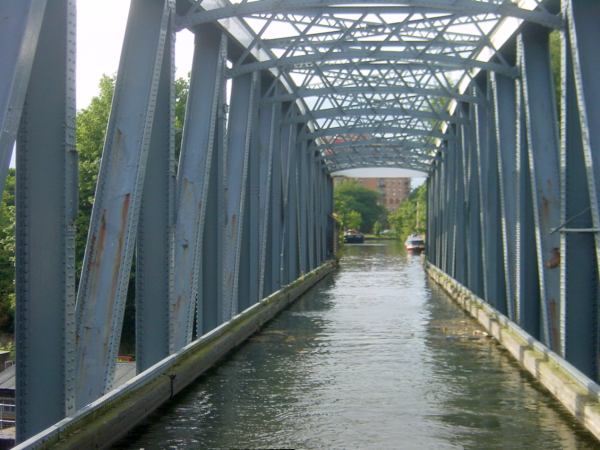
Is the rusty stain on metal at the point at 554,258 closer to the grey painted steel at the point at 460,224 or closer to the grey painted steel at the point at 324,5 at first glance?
the grey painted steel at the point at 324,5

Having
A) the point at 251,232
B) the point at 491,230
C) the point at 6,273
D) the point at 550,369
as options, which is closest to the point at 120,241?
the point at 550,369

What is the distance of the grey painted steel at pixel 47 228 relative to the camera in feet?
21.7

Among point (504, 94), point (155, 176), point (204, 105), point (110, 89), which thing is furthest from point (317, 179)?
point (155, 176)

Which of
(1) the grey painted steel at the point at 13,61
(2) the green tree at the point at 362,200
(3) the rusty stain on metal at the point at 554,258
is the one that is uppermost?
(2) the green tree at the point at 362,200

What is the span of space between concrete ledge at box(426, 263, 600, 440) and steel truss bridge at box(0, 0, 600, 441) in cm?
29

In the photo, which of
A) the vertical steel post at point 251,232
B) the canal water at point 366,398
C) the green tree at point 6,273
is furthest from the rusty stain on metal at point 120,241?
the green tree at point 6,273

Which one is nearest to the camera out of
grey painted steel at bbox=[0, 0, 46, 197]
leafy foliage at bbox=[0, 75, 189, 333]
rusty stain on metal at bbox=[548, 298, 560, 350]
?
grey painted steel at bbox=[0, 0, 46, 197]

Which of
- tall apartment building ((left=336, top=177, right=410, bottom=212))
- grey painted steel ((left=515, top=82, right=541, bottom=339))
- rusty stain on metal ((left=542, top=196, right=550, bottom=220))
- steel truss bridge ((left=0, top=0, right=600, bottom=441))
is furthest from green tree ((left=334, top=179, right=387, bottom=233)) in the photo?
rusty stain on metal ((left=542, top=196, right=550, bottom=220))

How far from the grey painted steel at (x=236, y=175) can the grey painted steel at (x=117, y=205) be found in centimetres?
515

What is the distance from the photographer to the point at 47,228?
6.72 metres

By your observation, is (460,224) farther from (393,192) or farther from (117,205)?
(393,192)

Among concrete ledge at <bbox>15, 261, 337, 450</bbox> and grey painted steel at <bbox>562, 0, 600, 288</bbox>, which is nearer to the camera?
concrete ledge at <bbox>15, 261, 337, 450</bbox>

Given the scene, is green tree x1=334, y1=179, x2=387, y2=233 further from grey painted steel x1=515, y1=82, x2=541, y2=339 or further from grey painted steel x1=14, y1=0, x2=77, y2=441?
grey painted steel x1=14, y1=0, x2=77, y2=441

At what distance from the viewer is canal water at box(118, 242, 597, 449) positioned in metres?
8.09
